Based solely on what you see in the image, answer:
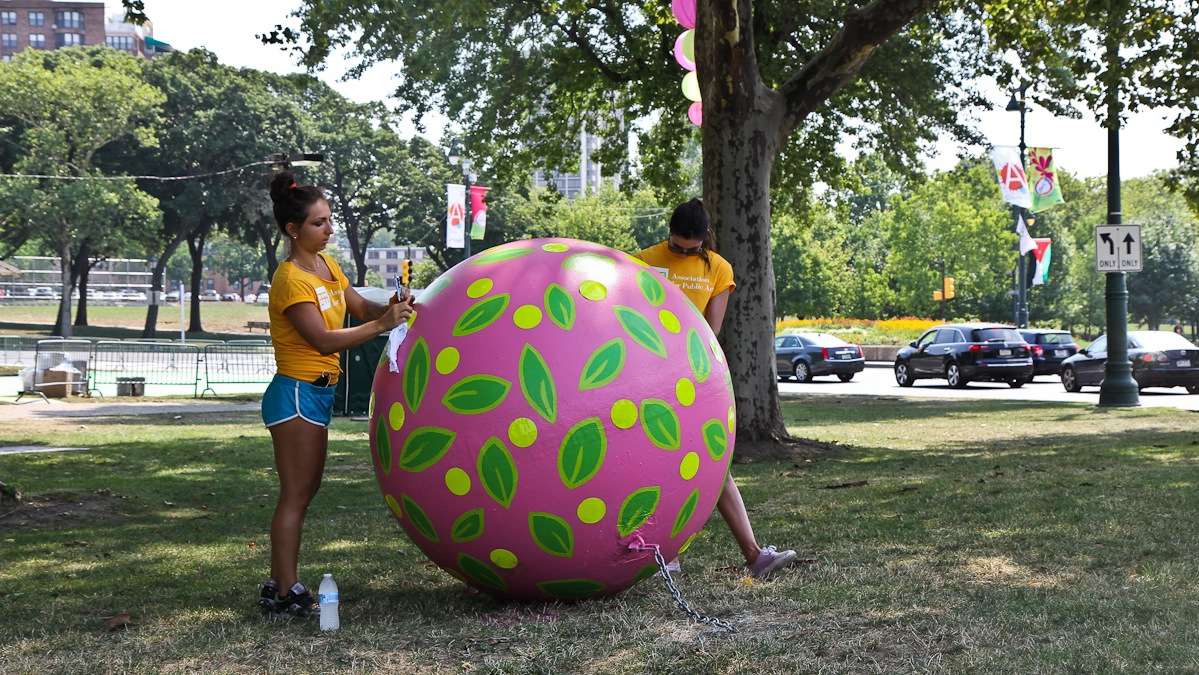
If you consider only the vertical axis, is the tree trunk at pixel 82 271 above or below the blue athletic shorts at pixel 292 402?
above

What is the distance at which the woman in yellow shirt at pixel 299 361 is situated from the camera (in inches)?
225

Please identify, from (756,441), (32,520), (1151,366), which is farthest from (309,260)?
(1151,366)

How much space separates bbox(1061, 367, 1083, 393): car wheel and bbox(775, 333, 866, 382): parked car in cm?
891

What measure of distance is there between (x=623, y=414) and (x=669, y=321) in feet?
1.91

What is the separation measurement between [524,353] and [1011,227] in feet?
206

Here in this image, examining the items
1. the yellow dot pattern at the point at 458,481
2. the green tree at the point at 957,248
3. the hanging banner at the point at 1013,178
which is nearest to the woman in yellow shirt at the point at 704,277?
the yellow dot pattern at the point at 458,481

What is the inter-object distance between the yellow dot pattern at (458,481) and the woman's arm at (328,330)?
2.47ft

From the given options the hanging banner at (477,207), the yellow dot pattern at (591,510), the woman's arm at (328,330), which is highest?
the hanging banner at (477,207)

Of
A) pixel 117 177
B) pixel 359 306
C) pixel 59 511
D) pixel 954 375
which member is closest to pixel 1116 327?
pixel 954 375

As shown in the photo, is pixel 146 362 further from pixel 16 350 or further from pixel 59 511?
pixel 59 511

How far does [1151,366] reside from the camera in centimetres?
2580

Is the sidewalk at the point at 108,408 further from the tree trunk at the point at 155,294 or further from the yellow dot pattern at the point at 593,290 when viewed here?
the tree trunk at the point at 155,294

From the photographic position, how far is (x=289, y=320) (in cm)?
577

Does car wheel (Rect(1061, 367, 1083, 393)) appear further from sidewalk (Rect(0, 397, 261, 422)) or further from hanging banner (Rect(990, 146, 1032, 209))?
sidewalk (Rect(0, 397, 261, 422))
